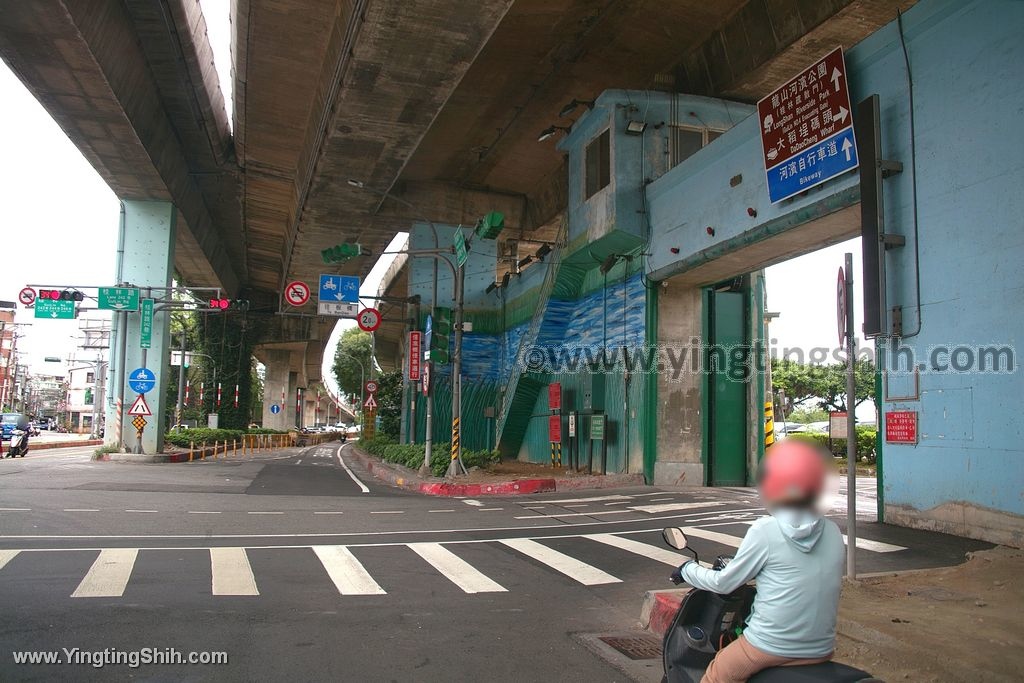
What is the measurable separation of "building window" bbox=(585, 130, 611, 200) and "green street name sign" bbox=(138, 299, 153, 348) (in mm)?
17378

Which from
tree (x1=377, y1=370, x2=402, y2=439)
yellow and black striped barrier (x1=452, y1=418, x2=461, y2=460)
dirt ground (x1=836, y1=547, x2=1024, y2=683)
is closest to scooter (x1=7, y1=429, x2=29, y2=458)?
tree (x1=377, y1=370, x2=402, y2=439)

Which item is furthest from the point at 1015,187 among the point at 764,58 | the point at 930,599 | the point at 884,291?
the point at 764,58

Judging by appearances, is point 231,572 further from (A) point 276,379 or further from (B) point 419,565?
(A) point 276,379

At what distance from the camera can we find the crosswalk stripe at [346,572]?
802 cm

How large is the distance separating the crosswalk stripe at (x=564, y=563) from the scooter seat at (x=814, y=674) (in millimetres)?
5542

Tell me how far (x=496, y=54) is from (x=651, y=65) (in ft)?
14.9

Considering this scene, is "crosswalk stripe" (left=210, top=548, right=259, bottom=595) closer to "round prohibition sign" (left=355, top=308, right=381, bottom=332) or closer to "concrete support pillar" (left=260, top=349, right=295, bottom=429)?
"round prohibition sign" (left=355, top=308, right=381, bottom=332)

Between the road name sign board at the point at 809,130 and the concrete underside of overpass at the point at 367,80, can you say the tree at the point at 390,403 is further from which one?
the road name sign board at the point at 809,130

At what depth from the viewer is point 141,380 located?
29328 mm

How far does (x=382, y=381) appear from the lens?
43406 mm

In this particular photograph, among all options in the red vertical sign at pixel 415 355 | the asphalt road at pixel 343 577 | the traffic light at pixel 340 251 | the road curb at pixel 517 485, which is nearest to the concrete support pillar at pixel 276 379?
the red vertical sign at pixel 415 355

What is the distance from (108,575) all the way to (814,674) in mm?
7447

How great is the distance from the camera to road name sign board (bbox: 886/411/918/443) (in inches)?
446

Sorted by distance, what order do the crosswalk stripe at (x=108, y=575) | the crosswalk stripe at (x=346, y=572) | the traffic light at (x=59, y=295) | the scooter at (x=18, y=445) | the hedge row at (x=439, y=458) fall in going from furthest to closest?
the scooter at (x=18, y=445)
the traffic light at (x=59, y=295)
the hedge row at (x=439, y=458)
the crosswalk stripe at (x=346, y=572)
the crosswalk stripe at (x=108, y=575)
